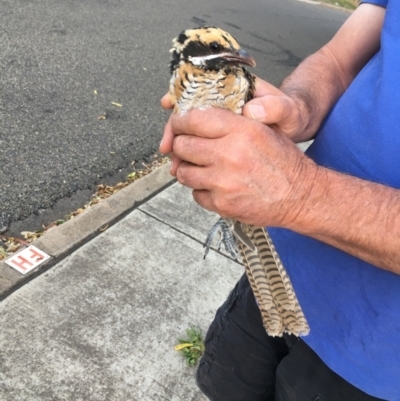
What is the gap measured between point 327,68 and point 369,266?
0.89 metres

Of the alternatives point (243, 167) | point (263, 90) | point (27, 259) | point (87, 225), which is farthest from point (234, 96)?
point (87, 225)

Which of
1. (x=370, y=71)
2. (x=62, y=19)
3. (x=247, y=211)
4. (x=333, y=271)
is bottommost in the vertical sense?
(x=62, y=19)

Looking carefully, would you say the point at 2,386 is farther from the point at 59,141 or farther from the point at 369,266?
the point at 59,141

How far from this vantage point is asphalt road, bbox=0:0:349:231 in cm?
409

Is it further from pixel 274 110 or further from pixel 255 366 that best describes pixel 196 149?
pixel 255 366

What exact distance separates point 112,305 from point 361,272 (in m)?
1.91

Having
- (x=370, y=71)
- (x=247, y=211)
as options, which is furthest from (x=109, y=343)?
(x=370, y=71)

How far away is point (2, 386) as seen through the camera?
247 cm

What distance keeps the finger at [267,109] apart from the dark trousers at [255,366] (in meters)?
0.82

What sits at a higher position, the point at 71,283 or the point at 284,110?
the point at 284,110

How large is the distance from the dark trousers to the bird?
0.79 feet

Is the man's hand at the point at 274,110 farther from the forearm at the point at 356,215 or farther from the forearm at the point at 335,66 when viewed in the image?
the forearm at the point at 356,215

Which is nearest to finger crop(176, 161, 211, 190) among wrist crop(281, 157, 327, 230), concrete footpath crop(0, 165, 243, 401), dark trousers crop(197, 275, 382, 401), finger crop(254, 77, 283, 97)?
wrist crop(281, 157, 327, 230)

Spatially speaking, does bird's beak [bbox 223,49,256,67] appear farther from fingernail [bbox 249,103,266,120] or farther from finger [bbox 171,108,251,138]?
finger [bbox 171,108,251,138]
